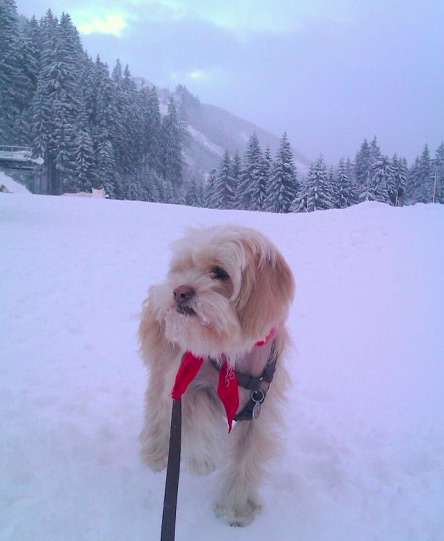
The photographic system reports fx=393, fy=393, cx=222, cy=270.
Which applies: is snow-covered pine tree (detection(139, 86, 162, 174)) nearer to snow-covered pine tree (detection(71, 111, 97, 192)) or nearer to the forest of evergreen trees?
the forest of evergreen trees

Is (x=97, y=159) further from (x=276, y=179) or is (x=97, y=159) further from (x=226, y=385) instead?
(x=226, y=385)

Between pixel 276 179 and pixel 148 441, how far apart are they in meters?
39.1

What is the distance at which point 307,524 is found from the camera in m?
2.44

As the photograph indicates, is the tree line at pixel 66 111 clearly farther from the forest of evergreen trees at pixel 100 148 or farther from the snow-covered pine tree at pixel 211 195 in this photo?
the snow-covered pine tree at pixel 211 195

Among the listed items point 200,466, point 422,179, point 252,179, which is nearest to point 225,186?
point 252,179

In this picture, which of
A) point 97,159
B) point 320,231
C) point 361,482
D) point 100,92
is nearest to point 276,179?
point 97,159

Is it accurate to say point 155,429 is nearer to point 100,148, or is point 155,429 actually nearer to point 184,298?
point 184,298

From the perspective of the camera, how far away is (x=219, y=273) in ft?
7.35

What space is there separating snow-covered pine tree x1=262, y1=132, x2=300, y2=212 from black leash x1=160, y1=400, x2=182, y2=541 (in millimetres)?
39062

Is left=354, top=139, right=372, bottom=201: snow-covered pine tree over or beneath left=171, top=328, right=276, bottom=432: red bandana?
over

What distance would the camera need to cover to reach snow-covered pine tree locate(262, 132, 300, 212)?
3975 centimetres

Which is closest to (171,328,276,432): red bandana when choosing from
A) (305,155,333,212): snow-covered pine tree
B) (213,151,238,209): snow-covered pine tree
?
(305,155,333,212): snow-covered pine tree

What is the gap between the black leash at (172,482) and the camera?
1.83m

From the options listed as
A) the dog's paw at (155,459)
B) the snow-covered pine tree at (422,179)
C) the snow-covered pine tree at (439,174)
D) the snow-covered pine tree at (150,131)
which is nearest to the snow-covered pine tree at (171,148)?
the snow-covered pine tree at (150,131)
